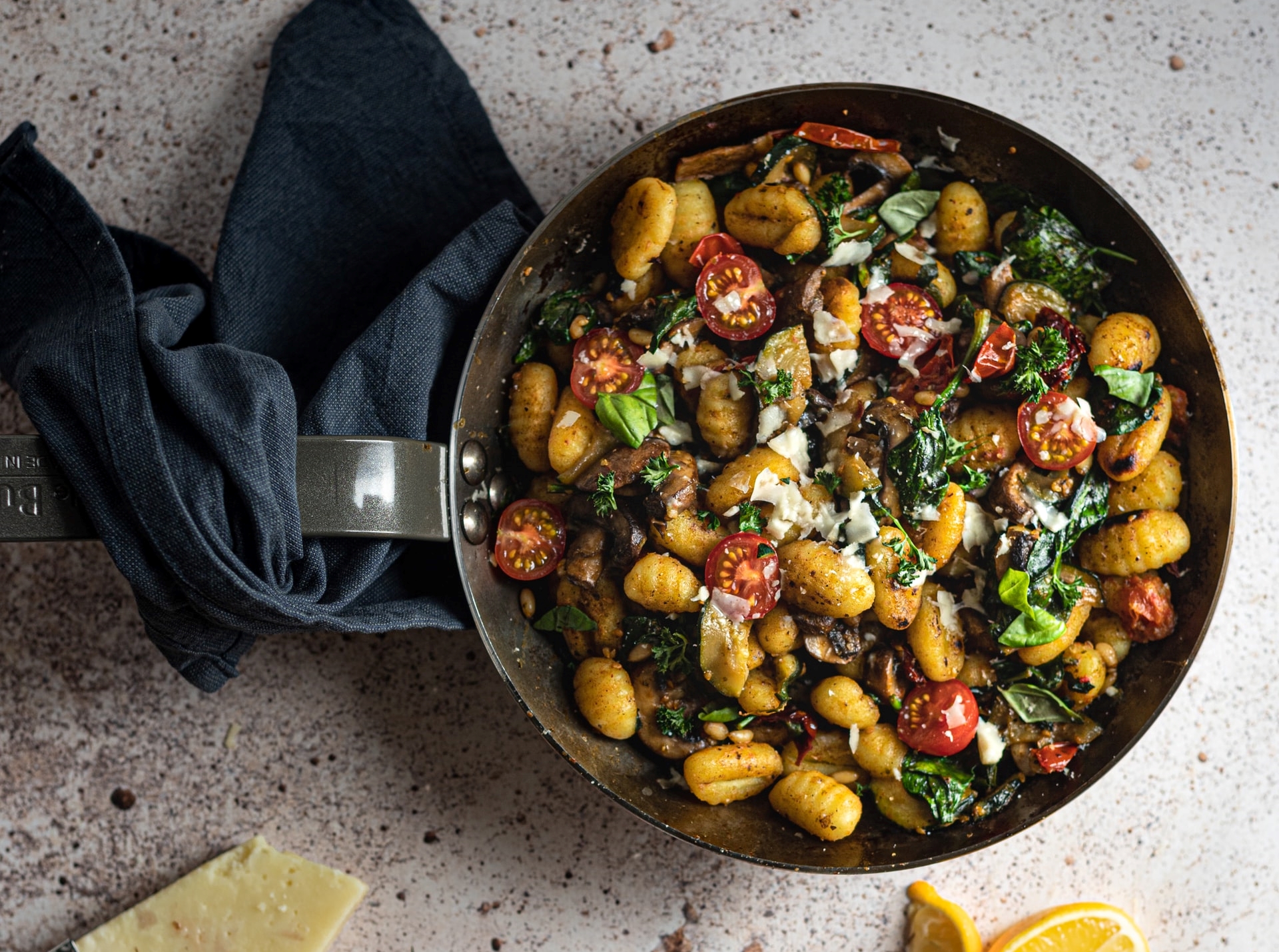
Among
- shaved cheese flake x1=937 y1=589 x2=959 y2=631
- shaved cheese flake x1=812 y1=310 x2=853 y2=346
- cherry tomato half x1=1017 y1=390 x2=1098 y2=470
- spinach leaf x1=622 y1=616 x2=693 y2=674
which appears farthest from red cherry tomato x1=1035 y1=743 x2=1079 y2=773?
shaved cheese flake x1=812 y1=310 x2=853 y2=346

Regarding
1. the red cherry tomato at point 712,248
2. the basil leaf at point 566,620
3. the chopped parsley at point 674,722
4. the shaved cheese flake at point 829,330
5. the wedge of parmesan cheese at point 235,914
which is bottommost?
the wedge of parmesan cheese at point 235,914

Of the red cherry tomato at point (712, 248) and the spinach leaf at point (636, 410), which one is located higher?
the red cherry tomato at point (712, 248)

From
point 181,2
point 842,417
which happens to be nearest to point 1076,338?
point 842,417

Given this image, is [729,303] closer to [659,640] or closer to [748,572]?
[748,572]

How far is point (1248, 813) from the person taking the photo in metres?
1.55

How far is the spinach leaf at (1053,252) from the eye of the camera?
1.35 m

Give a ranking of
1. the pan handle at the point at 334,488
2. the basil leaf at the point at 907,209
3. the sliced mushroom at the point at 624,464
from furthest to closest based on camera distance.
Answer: the basil leaf at the point at 907,209 → the sliced mushroom at the point at 624,464 → the pan handle at the point at 334,488

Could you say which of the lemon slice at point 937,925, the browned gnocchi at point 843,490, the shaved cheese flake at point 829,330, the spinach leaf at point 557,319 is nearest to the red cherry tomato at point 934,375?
the browned gnocchi at point 843,490

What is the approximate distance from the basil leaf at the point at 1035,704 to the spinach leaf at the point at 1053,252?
575 mm

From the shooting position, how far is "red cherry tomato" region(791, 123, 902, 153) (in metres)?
1.37

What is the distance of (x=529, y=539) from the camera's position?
1339 millimetres

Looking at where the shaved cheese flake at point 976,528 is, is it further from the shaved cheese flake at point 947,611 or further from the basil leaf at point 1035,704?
the basil leaf at point 1035,704

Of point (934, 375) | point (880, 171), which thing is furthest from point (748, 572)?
point (880, 171)

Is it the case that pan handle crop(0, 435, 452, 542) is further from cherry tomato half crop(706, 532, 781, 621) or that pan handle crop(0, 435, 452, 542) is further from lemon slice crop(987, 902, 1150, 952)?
lemon slice crop(987, 902, 1150, 952)
